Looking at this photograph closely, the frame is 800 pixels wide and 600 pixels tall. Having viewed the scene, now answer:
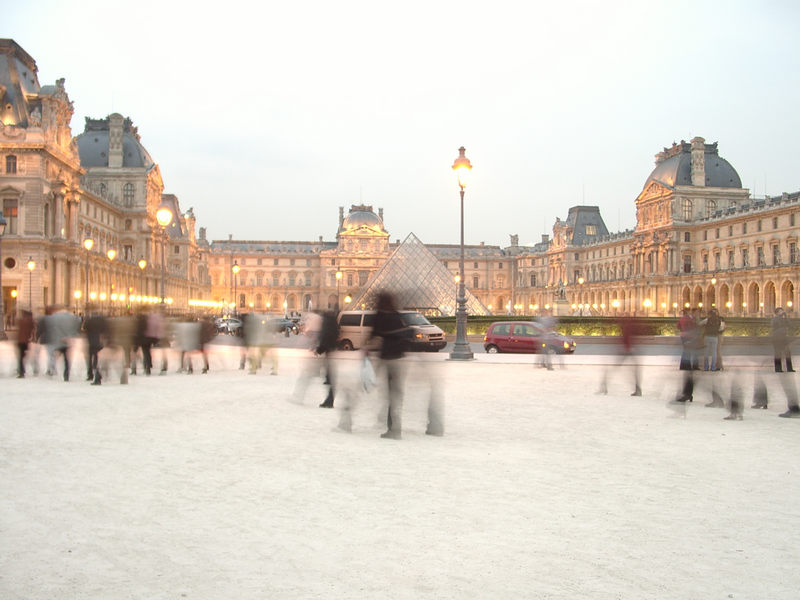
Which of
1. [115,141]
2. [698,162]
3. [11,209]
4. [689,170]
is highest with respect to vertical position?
[698,162]

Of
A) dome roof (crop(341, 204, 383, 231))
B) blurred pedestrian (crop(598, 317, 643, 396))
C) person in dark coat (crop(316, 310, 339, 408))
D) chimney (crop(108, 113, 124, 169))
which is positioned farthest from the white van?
dome roof (crop(341, 204, 383, 231))

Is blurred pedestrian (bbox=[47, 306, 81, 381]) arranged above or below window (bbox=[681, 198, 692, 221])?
below

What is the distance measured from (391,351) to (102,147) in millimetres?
66006

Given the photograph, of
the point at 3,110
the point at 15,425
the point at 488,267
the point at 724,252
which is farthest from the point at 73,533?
the point at 488,267

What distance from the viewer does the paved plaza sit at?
4.00 metres

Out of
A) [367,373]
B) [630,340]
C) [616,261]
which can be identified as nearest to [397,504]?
[367,373]

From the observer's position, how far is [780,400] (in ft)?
40.4

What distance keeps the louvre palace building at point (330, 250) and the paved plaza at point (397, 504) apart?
6.04m

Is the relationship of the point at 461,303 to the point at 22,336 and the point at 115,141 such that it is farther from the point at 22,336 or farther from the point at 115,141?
the point at 115,141

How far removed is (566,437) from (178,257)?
84156mm

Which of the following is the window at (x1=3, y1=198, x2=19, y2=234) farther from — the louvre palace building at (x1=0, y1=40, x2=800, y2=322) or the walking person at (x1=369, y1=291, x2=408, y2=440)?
the walking person at (x1=369, y1=291, x2=408, y2=440)

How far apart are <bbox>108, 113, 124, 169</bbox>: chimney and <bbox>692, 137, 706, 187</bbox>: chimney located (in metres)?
58.3

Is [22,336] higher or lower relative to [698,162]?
lower

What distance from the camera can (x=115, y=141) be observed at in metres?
65.6
